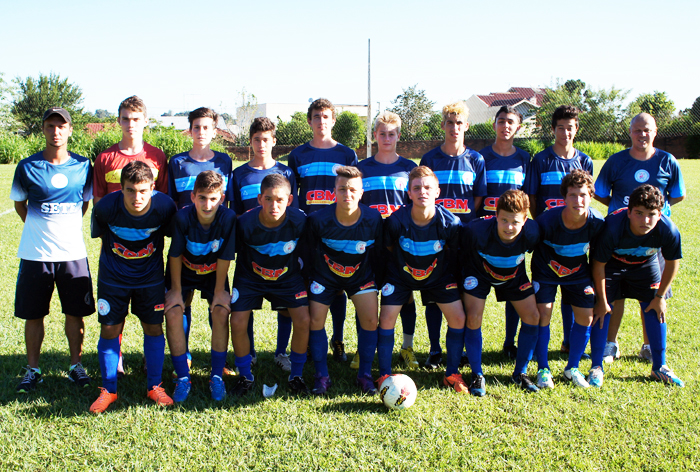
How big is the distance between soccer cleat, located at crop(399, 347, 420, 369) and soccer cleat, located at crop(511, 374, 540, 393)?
0.71m

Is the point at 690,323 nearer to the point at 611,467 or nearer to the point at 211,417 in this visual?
the point at 611,467

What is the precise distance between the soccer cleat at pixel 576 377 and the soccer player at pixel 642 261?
39cm

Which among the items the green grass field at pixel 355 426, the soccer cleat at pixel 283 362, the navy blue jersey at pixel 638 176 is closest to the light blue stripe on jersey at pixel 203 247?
the green grass field at pixel 355 426

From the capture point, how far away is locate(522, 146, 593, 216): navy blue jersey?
12.6 ft

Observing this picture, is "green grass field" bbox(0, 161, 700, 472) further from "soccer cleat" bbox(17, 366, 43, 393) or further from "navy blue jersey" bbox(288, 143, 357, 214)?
"navy blue jersey" bbox(288, 143, 357, 214)

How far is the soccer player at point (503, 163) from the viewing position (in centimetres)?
379

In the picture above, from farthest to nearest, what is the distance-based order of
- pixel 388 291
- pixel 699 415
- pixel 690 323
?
pixel 690 323 → pixel 388 291 → pixel 699 415

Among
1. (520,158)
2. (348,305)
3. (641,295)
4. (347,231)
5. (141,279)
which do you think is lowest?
(348,305)

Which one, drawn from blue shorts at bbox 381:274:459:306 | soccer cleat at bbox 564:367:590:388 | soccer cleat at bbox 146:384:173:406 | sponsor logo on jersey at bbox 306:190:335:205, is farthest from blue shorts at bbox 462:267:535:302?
soccer cleat at bbox 146:384:173:406

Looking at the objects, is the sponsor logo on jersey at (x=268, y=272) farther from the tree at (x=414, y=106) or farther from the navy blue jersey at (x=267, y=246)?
the tree at (x=414, y=106)

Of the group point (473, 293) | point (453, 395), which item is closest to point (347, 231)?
point (473, 293)

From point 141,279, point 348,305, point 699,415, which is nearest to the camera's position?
point 699,415

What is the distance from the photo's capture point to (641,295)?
142 inches

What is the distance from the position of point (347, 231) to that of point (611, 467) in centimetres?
196
